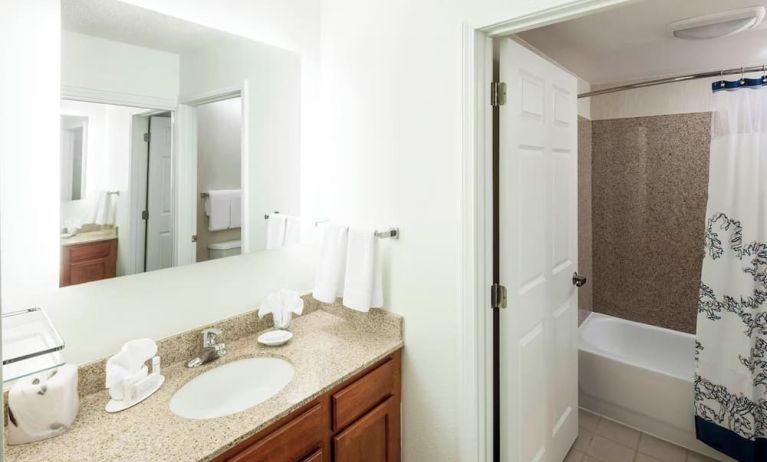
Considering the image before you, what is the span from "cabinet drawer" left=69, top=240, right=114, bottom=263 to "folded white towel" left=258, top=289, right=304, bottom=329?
1.93 feet

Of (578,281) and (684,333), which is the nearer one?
(578,281)

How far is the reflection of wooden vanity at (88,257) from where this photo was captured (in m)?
1.22

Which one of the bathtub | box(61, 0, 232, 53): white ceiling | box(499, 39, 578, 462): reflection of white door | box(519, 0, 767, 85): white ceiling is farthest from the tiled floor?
box(61, 0, 232, 53): white ceiling

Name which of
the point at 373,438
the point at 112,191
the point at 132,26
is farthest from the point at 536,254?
the point at 132,26

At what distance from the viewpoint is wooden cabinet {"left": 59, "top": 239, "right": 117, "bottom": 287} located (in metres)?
1.22

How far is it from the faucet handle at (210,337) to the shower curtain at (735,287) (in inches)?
90.7

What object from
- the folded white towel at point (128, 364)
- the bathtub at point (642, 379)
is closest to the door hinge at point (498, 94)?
the folded white towel at point (128, 364)

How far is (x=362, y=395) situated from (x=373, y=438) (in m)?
0.20

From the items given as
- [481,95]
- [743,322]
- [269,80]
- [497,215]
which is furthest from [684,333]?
[269,80]

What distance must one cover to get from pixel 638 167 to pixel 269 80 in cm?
256

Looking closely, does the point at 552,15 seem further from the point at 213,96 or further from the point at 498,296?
the point at 213,96

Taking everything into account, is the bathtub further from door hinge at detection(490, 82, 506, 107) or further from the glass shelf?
the glass shelf

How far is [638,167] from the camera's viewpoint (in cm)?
290

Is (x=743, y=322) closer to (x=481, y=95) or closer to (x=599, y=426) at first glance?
(x=599, y=426)
